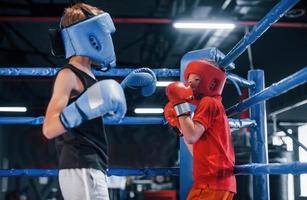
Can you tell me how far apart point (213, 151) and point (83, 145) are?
0.64m

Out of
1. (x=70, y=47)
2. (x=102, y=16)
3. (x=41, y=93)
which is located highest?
(x=41, y=93)

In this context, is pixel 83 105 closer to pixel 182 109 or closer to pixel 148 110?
pixel 182 109

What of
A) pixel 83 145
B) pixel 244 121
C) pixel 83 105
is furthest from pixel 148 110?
pixel 83 105

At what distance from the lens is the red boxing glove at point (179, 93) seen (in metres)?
1.82

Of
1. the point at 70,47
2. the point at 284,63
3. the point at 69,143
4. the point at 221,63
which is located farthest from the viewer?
the point at 284,63

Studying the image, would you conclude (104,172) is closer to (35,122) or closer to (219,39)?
(35,122)

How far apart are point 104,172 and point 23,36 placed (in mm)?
6916

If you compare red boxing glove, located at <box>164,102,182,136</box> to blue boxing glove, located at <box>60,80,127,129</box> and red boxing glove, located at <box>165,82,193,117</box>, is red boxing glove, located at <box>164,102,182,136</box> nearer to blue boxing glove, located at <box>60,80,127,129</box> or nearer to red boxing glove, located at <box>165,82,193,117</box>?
red boxing glove, located at <box>165,82,193,117</box>

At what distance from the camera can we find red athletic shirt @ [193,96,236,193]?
1.82 metres

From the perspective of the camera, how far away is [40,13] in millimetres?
6355

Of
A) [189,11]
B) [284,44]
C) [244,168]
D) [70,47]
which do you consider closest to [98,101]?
[70,47]

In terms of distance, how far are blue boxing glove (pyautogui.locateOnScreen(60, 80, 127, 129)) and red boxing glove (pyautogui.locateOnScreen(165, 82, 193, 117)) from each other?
1.68ft

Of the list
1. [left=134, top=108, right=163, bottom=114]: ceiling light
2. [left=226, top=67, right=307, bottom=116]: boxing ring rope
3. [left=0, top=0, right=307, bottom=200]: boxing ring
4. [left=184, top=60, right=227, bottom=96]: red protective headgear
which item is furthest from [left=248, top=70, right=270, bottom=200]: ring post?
[left=134, top=108, right=163, bottom=114]: ceiling light

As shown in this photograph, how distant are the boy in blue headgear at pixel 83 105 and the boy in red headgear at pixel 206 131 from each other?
0.39 meters
